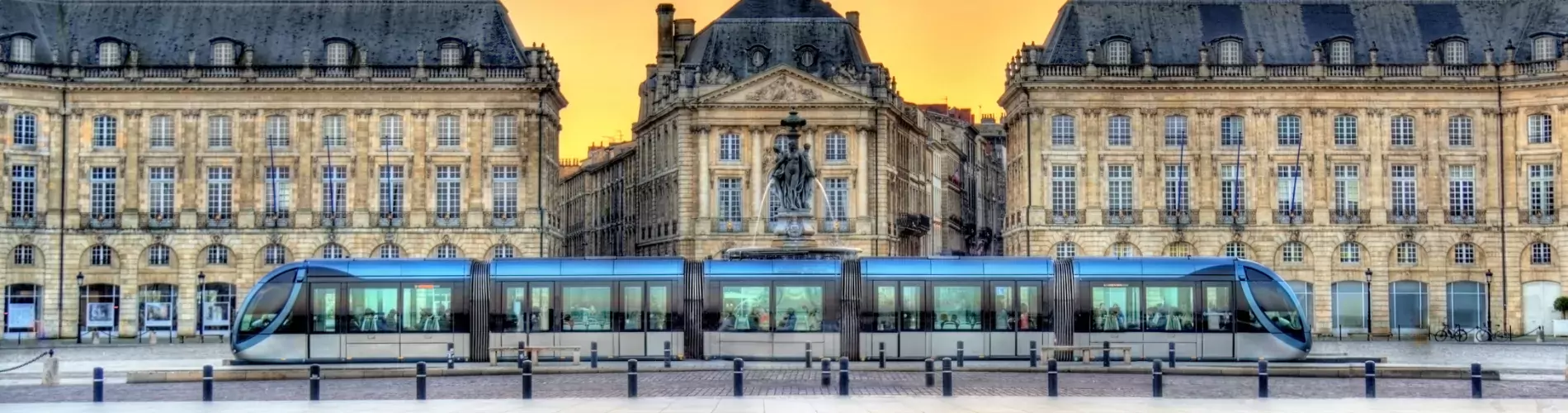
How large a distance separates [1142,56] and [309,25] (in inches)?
1117

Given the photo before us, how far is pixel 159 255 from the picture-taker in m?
81.4

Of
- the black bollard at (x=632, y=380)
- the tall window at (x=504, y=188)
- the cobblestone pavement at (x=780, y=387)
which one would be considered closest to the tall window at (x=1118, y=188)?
the tall window at (x=504, y=188)

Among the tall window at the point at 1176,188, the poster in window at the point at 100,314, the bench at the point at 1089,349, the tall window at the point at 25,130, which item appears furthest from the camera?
the tall window at the point at 1176,188

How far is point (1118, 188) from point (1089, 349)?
125 ft

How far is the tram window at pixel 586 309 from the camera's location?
46.3 m

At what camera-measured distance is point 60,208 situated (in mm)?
80625

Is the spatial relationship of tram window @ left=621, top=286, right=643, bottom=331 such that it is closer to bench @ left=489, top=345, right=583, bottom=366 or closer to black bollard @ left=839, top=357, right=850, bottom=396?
bench @ left=489, top=345, right=583, bottom=366

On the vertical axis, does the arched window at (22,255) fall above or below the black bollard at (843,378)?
above

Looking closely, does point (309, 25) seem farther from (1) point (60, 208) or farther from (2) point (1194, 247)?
(2) point (1194, 247)

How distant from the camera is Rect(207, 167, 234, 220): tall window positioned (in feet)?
268

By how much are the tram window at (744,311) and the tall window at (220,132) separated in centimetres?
3951

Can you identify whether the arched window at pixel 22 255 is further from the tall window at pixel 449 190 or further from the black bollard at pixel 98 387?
the black bollard at pixel 98 387

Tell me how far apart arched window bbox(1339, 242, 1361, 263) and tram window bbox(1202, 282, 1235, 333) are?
38.1m

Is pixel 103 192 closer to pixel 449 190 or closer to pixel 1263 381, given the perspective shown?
pixel 449 190
